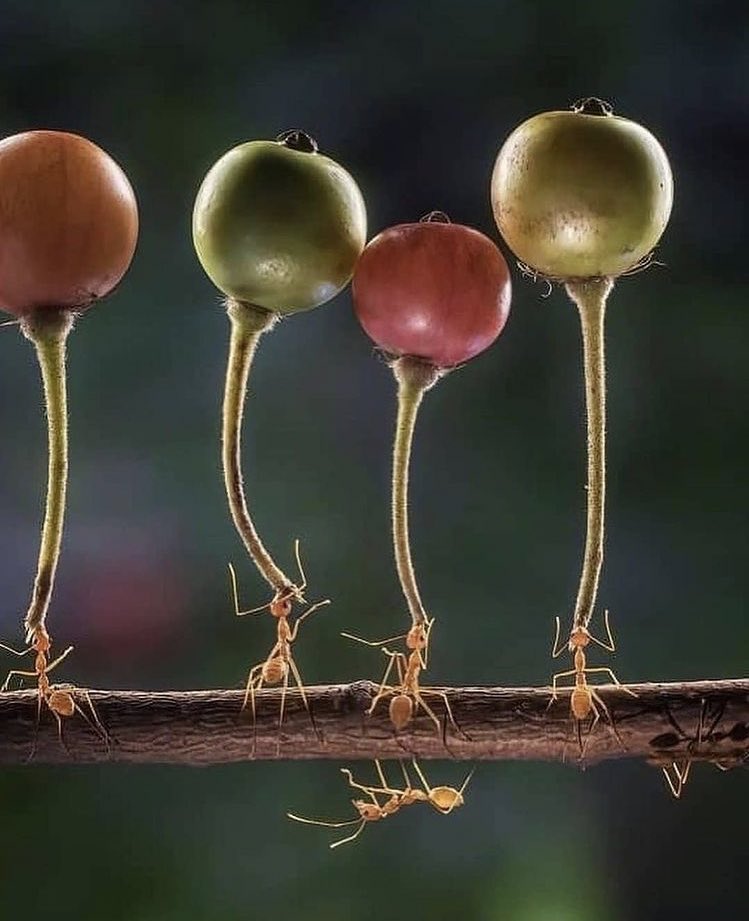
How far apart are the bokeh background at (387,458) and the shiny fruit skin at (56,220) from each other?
25 cm

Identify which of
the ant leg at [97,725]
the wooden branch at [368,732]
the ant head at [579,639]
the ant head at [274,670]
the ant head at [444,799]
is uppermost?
the ant head at [274,670]

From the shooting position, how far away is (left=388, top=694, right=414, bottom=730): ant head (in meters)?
0.59

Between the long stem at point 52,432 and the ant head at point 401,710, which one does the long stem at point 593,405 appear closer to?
the ant head at point 401,710

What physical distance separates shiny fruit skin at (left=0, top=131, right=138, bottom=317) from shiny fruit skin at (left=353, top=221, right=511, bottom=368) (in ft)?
0.38

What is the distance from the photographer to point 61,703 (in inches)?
23.3

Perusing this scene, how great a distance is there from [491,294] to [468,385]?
0.83 feet

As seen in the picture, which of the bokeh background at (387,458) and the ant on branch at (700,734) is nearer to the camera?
the ant on branch at (700,734)

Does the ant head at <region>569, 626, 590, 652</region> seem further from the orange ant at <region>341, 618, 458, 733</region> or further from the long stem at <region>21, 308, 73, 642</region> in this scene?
the long stem at <region>21, 308, 73, 642</region>

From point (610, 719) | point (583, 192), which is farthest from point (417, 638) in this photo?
point (583, 192)

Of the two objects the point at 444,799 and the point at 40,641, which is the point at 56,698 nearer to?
the point at 40,641

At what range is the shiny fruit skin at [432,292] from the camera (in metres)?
0.56

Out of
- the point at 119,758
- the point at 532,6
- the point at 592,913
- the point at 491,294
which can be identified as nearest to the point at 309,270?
the point at 491,294

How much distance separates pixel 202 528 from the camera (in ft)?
2.64

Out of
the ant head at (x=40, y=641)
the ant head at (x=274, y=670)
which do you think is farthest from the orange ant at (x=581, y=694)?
the ant head at (x=40, y=641)
